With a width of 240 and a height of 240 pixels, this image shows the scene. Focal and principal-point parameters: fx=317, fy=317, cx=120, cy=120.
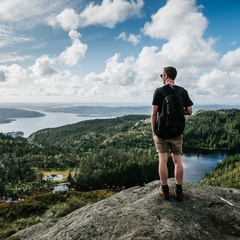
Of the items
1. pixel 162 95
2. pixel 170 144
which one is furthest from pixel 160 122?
pixel 170 144

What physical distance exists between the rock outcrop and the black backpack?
289cm

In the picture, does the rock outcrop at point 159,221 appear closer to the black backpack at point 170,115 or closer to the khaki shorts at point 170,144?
the khaki shorts at point 170,144

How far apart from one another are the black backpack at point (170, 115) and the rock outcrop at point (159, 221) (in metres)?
2.89

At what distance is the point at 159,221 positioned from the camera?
11117mm

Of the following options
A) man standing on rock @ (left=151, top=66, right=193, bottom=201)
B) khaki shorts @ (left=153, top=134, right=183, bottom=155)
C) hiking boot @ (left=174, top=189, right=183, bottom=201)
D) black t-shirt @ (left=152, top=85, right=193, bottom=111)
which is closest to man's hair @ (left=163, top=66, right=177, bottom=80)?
man standing on rock @ (left=151, top=66, right=193, bottom=201)

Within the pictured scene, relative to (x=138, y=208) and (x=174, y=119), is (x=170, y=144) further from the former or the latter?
(x=138, y=208)

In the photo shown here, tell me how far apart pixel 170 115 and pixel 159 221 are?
3895 mm

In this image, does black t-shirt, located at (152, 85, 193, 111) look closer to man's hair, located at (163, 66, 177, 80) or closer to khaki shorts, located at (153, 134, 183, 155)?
man's hair, located at (163, 66, 177, 80)

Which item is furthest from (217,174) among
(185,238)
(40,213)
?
(185,238)

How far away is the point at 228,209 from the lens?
13.5m

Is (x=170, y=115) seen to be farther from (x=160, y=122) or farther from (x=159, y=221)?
(x=159, y=221)

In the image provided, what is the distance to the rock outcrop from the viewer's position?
34.8 feet

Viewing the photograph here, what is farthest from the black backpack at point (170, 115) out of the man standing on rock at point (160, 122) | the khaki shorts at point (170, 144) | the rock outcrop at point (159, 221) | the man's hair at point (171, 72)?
the rock outcrop at point (159, 221)

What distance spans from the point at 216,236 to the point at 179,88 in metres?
5.67
